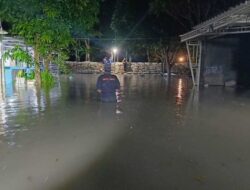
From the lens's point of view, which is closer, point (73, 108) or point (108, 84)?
point (108, 84)

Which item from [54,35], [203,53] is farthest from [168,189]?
[203,53]

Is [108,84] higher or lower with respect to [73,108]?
higher

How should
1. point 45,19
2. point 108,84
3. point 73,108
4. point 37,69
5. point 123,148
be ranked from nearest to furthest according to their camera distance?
point 123,148
point 108,84
point 73,108
point 45,19
point 37,69

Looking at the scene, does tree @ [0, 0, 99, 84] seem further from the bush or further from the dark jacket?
the dark jacket

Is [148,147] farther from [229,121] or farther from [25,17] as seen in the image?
[25,17]

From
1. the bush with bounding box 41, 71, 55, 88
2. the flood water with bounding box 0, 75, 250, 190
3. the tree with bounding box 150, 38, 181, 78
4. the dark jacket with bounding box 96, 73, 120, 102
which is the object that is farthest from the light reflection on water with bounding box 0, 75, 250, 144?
the tree with bounding box 150, 38, 181, 78

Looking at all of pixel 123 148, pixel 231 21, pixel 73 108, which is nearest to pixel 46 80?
pixel 73 108

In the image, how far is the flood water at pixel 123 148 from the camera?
16.1ft

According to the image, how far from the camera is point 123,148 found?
667 cm

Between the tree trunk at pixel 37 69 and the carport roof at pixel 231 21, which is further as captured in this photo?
the tree trunk at pixel 37 69

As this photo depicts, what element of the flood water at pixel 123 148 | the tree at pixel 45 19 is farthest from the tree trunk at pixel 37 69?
the flood water at pixel 123 148

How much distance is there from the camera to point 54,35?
Result: 53.3ft

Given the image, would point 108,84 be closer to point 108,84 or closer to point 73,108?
point 108,84

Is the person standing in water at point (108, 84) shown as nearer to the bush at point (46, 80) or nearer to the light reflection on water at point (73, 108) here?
the light reflection on water at point (73, 108)
